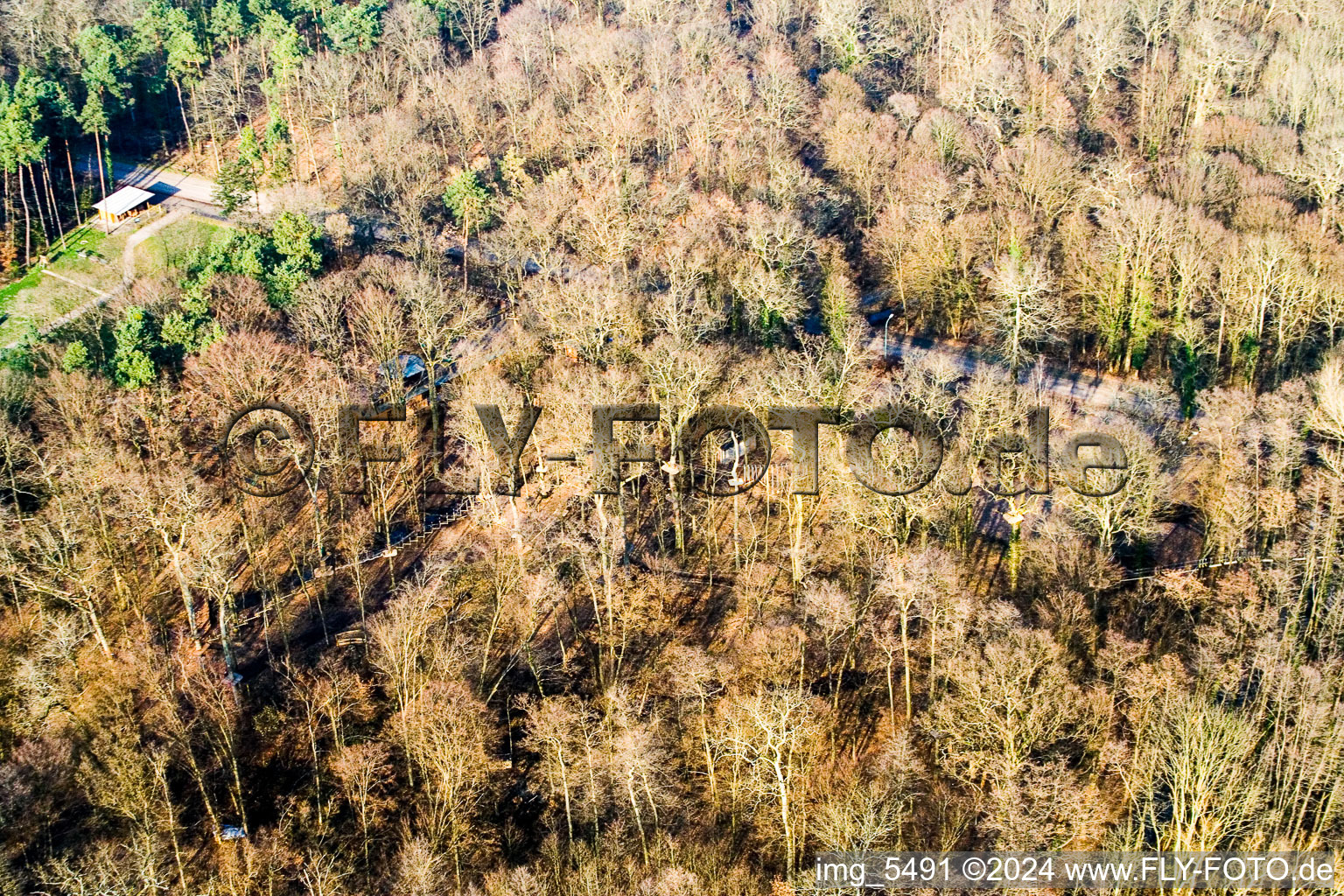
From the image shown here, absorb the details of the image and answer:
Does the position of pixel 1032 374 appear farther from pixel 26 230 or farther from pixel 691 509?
pixel 26 230

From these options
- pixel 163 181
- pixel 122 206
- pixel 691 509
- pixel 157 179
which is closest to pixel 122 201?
pixel 122 206

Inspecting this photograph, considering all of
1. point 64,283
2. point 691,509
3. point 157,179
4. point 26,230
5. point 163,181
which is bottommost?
point 691,509

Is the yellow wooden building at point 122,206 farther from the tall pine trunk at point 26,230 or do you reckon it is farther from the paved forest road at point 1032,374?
the paved forest road at point 1032,374

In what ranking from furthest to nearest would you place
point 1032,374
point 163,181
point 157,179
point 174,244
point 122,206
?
point 157,179
point 163,181
point 122,206
point 174,244
point 1032,374

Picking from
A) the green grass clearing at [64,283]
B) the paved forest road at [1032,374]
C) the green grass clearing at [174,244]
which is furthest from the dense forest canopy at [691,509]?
the green grass clearing at [64,283]

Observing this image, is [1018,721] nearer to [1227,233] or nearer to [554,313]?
[554,313]

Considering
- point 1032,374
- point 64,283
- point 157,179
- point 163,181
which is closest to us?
point 1032,374

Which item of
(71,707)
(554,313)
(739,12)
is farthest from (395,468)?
(739,12)

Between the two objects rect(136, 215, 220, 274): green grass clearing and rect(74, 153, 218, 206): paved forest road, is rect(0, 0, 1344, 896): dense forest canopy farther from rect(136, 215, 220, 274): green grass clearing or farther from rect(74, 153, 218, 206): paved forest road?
rect(74, 153, 218, 206): paved forest road
